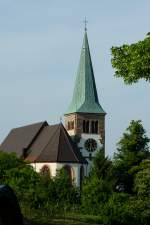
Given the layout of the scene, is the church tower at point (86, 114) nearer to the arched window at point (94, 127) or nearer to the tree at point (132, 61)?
the arched window at point (94, 127)

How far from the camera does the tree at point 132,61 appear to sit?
10.2 m

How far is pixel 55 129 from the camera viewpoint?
8188 centimetres

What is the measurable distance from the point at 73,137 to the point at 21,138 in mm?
7676

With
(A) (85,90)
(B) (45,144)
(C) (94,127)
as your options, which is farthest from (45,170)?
(A) (85,90)

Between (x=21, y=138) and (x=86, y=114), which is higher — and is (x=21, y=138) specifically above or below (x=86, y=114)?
below

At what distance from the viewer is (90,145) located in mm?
91750

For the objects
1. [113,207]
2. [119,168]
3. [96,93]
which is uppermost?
[96,93]

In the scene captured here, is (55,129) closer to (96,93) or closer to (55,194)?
(96,93)

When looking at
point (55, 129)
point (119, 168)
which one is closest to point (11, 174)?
point (119, 168)

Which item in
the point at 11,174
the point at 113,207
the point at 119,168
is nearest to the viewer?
the point at 113,207

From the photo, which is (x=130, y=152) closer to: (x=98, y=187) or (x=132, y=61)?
(x=98, y=187)

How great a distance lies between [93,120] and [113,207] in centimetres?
5362

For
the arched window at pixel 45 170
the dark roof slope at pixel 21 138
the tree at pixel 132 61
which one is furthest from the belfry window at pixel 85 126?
the tree at pixel 132 61

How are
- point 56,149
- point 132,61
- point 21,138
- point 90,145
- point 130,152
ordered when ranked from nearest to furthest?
point 132,61 → point 130,152 → point 56,149 → point 21,138 → point 90,145
